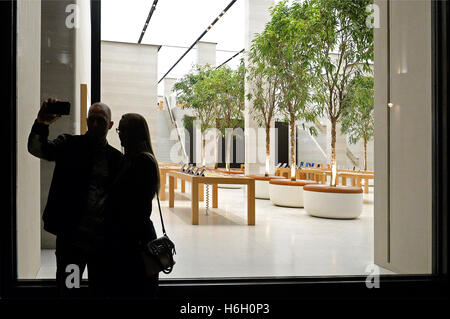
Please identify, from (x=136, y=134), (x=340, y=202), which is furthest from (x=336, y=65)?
(x=136, y=134)

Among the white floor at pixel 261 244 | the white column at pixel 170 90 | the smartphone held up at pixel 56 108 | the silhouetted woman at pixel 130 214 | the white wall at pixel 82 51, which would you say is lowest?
the white floor at pixel 261 244

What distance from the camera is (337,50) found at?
6289 mm

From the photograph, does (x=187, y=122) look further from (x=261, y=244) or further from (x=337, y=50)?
(x=337, y=50)

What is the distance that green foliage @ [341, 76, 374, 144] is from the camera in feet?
17.5

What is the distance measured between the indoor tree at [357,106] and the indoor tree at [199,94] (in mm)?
1865

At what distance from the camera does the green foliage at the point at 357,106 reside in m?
5.33

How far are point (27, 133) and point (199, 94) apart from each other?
2.50 m

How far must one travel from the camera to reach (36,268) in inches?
117

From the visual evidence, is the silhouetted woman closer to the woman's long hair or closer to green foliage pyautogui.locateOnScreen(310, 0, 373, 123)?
the woman's long hair

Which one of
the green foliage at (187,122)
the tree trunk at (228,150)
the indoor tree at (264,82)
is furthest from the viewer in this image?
the indoor tree at (264,82)

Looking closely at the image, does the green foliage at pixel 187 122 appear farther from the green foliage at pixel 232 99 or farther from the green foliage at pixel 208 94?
the green foliage at pixel 232 99

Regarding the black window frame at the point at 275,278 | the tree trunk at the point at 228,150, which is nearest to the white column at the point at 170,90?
the black window frame at the point at 275,278

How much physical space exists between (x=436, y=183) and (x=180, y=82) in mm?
2456
